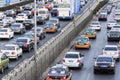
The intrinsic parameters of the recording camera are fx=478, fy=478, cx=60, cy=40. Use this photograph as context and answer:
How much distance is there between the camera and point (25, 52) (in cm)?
4697

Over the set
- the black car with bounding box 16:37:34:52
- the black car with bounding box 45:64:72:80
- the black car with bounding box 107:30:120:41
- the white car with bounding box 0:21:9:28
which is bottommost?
the black car with bounding box 107:30:120:41

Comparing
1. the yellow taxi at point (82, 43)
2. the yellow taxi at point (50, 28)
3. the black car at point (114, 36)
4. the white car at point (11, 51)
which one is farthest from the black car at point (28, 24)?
the white car at point (11, 51)

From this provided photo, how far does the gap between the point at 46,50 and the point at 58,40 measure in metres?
7.20

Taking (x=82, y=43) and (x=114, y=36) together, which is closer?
(x=82, y=43)

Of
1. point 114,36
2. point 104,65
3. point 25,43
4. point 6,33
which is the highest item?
point 104,65

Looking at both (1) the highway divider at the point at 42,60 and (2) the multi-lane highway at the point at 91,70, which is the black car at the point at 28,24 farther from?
(2) the multi-lane highway at the point at 91,70

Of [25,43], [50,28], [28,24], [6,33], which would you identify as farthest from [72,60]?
[28,24]

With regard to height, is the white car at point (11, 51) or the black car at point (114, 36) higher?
the white car at point (11, 51)

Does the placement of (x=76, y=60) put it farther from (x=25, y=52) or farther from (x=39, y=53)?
(x=25, y=52)

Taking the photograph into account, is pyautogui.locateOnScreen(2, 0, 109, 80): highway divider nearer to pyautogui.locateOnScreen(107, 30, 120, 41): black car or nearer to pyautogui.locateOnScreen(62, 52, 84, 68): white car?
pyautogui.locateOnScreen(62, 52, 84, 68): white car

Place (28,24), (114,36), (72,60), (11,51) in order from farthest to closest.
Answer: (28,24)
(114,36)
(11,51)
(72,60)

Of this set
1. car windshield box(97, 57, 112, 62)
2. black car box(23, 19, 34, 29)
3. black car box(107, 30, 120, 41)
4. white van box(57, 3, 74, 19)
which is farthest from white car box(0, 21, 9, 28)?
car windshield box(97, 57, 112, 62)

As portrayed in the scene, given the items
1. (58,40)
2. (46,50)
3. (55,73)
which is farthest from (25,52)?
(55,73)

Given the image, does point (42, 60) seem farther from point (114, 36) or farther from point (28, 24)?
point (28, 24)
